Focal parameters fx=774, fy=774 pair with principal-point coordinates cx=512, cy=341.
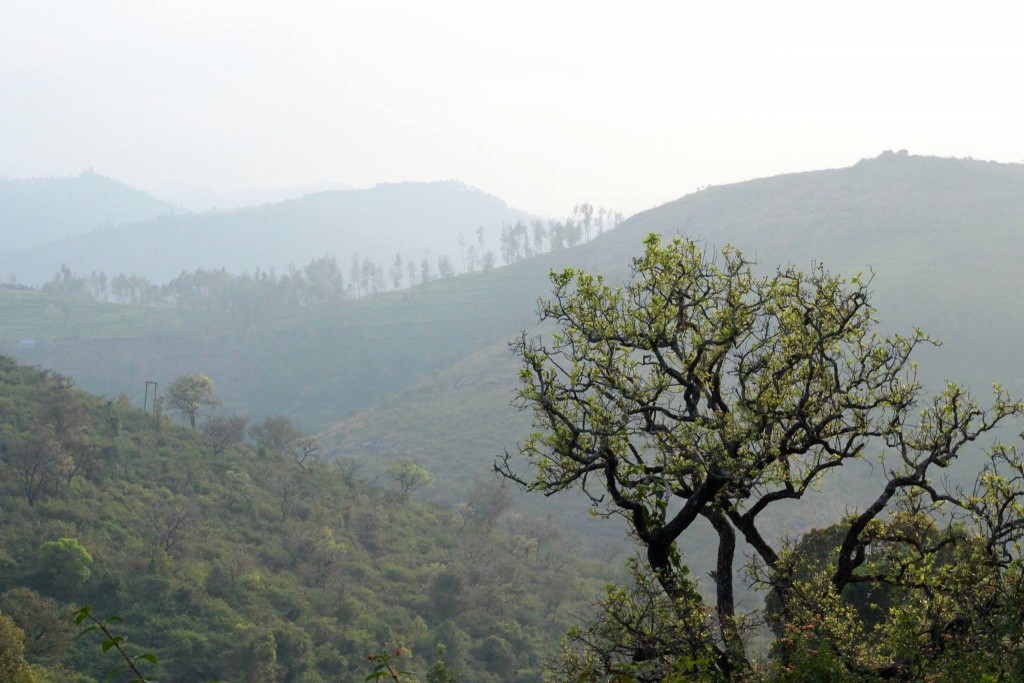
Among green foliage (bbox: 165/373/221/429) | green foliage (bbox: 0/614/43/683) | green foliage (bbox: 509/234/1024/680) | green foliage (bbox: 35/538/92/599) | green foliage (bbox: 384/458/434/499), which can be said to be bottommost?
green foliage (bbox: 384/458/434/499)

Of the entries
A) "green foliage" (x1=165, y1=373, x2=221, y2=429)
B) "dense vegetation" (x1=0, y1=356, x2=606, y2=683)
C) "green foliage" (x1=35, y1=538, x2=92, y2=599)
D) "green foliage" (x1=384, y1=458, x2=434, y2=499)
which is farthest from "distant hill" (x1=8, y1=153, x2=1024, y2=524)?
"green foliage" (x1=35, y1=538, x2=92, y2=599)

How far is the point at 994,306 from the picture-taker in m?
130

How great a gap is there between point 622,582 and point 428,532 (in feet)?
60.0

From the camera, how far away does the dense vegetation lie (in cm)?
4262

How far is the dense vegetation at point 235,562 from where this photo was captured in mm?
42625

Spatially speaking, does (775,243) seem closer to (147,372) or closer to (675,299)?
(147,372)

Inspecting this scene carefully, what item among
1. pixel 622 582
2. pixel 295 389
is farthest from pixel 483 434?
pixel 295 389

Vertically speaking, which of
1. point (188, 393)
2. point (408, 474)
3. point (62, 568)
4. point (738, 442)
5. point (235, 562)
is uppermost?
point (738, 442)

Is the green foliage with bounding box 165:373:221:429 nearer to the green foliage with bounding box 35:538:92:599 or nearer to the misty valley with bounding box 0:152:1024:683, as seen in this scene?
the misty valley with bounding box 0:152:1024:683

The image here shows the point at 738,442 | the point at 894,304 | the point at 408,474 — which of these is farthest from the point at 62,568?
the point at 894,304

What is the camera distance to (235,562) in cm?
5244

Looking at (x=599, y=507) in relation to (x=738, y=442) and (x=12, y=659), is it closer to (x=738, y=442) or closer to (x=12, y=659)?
(x=738, y=442)

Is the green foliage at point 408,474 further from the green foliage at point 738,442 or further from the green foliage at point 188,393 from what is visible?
the green foliage at point 738,442

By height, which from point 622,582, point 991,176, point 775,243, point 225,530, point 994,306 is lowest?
point 622,582
